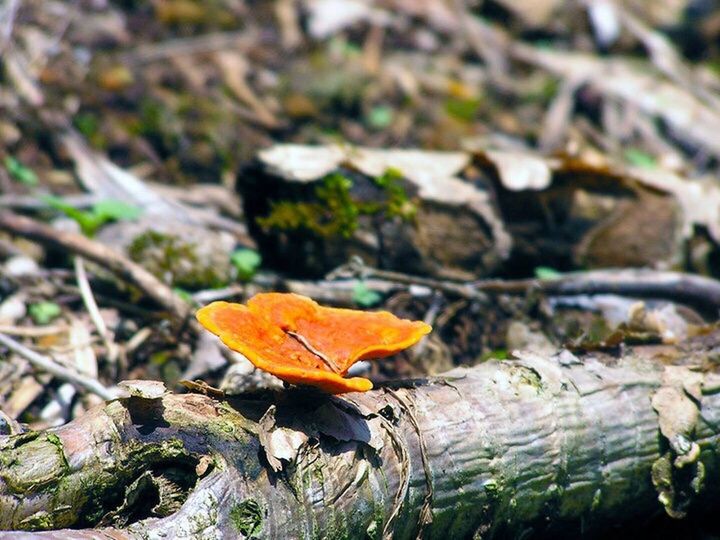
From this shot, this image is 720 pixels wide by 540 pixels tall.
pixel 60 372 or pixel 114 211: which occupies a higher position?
pixel 114 211

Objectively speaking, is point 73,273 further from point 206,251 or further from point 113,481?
point 113,481

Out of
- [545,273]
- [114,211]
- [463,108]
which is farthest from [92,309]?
[463,108]

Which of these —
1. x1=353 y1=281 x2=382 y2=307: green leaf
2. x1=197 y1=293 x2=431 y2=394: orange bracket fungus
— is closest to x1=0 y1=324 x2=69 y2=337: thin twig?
x1=353 y1=281 x2=382 y2=307: green leaf

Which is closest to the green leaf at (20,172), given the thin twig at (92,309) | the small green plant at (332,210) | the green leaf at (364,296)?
the thin twig at (92,309)

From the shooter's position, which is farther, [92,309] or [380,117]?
[380,117]

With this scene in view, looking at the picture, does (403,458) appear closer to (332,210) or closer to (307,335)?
(307,335)

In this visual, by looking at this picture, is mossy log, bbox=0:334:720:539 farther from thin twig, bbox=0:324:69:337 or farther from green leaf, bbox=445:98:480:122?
green leaf, bbox=445:98:480:122

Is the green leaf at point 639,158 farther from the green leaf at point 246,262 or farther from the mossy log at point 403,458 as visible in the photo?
the green leaf at point 246,262
